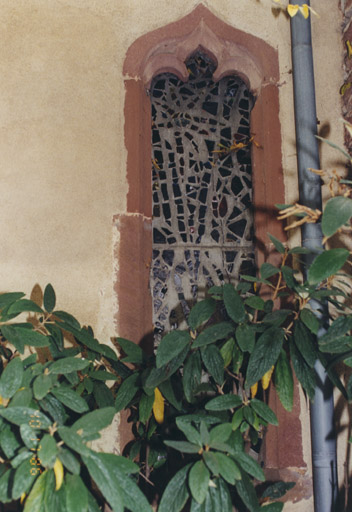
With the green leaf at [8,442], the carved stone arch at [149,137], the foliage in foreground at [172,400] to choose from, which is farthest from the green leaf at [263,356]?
the carved stone arch at [149,137]

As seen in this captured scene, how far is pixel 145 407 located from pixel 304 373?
0.54 meters

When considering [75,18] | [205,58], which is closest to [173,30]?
[205,58]

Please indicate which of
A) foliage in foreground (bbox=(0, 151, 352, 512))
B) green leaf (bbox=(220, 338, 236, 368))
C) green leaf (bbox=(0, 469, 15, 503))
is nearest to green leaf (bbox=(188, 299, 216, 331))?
foliage in foreground (bbox=(0, 151, 352, 512))

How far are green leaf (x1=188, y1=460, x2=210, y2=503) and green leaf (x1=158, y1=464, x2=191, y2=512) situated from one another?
7cm

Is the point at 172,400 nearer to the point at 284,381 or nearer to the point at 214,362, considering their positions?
the point at 214,362

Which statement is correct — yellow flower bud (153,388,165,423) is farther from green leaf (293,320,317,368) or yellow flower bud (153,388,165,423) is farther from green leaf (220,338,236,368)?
green leaf (293,320,317,368)

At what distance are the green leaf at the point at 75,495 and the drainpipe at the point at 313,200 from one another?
45.7 inches

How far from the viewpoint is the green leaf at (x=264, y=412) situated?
167 cm

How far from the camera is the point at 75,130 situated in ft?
8.48

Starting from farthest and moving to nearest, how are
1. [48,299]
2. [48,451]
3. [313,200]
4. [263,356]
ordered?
[313,200] < [48,299] < [263,356] < [48,451]

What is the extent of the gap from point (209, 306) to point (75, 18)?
5.30 feet

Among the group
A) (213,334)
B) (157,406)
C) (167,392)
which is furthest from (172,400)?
(213,334)

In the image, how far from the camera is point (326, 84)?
276 centimetres

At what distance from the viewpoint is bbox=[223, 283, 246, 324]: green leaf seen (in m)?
1.76
